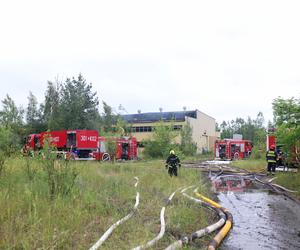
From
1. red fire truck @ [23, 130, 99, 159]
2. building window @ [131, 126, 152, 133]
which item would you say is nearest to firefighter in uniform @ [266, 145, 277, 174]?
red fire truck @ [23, 130, 99, 159]

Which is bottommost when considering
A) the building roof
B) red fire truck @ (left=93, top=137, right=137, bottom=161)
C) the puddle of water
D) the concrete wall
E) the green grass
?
the puddle of water

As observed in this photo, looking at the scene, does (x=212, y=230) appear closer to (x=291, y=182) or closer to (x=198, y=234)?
(x=198, y=234)

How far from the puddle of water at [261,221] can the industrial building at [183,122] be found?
4523cm

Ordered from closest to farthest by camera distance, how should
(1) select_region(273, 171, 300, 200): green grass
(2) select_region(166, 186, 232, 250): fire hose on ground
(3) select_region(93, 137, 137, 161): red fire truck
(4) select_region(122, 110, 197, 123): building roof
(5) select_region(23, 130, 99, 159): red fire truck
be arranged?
1. (2) select_region(166, 186, 232, 250): fire hose on ground
2. (1) select_region(273, 171, 300, 200): green grass
3. (5) select_region(23, 130, 99, 159): red fire truck
4. (3) select_region(93, 137, 137, 161): red fire truck
5. (4) select_region(122, 110, 197, 123): building roof

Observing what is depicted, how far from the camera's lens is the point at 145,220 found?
265 inches

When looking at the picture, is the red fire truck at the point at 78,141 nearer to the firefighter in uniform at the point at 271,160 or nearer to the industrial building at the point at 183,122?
the firefighter in uniform at the point at 271,160

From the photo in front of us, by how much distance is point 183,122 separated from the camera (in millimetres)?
57281

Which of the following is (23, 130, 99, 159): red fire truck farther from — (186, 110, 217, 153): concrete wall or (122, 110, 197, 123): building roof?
(186, 110, 217, 153): concrete wall

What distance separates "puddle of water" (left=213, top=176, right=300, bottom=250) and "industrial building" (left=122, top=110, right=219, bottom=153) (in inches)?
1781

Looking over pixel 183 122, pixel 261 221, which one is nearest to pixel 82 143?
pixel 261 221

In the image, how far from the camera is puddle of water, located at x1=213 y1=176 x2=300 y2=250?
6062mm

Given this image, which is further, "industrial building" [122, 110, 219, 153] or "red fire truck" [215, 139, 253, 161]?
"industrial building" [122, 110, 219, 153]

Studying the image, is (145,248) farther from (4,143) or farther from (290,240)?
(4,143)

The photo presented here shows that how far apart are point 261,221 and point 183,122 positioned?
4960 cm
